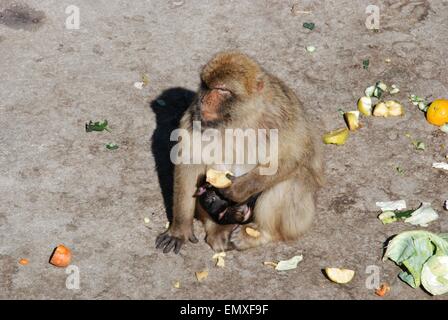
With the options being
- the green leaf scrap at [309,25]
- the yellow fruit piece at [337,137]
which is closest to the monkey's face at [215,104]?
the yellow fruit piece at [337,137]

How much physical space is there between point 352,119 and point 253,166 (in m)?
1.65

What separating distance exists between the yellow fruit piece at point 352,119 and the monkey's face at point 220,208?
153cm

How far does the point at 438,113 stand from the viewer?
656 centimetres

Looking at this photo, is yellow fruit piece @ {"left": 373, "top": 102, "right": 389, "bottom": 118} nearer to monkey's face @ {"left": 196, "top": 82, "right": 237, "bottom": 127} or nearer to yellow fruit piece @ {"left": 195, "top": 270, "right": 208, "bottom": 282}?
monkey's face @ {"left": 196, "top": 82, "right": 237, "bottom": 127}

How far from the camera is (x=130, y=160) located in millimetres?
6168

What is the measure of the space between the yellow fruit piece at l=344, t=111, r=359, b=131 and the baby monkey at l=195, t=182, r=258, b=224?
1513 mm

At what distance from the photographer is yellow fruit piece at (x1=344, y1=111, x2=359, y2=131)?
256 inches

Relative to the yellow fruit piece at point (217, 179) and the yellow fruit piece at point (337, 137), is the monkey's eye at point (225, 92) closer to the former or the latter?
the yellow fruit piece at point (217, 179)

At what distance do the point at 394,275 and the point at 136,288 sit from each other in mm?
1757

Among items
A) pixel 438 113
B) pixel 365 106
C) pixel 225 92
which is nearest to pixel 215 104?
pixel 225 92

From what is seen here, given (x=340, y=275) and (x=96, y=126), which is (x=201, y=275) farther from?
(x=96, y=126)

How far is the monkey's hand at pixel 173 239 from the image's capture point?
5398mm
